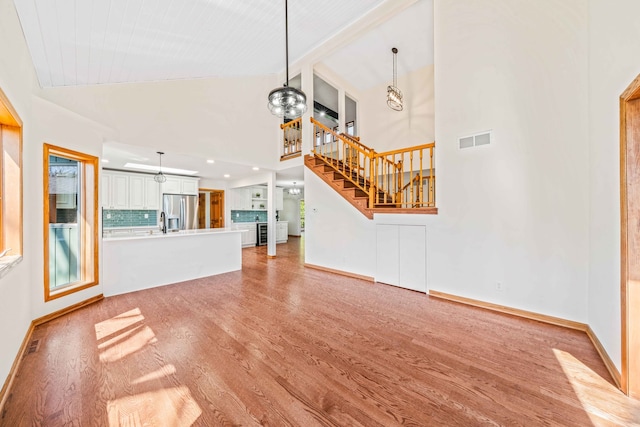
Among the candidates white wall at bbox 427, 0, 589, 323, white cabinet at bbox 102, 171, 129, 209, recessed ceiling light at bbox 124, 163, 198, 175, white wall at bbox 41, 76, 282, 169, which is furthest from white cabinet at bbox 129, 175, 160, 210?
white wall at bbox 427, 0, 589, 323

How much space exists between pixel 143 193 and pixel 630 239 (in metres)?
8.28

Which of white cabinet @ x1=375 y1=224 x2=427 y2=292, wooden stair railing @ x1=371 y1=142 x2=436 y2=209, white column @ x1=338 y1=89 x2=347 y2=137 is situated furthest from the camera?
white column @ x1=338 y1=89 x2=347 y2=137

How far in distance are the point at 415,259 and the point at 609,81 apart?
2.78 m

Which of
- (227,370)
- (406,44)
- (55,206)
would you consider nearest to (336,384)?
(227,370)

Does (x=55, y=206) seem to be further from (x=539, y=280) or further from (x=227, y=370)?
(x=539, y=280)

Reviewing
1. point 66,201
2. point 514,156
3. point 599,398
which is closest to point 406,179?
point 514,156

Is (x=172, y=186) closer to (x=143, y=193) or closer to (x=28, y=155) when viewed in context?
(x=143, y=193)

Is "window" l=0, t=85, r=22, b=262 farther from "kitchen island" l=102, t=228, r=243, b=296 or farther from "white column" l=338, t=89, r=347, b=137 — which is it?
"white column" l=338, t=89, r=347, b=137

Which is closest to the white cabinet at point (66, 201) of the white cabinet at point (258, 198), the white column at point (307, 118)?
the white column at point (307, 118)

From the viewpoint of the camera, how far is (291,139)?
22.3 feet

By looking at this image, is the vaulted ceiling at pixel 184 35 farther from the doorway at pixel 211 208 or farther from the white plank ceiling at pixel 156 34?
the doorway at pixel 211 208

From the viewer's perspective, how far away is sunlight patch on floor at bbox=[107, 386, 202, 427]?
4.74 feet

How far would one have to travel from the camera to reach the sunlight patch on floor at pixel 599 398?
58.2 inches

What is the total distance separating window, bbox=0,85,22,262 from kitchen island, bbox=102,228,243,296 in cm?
168
